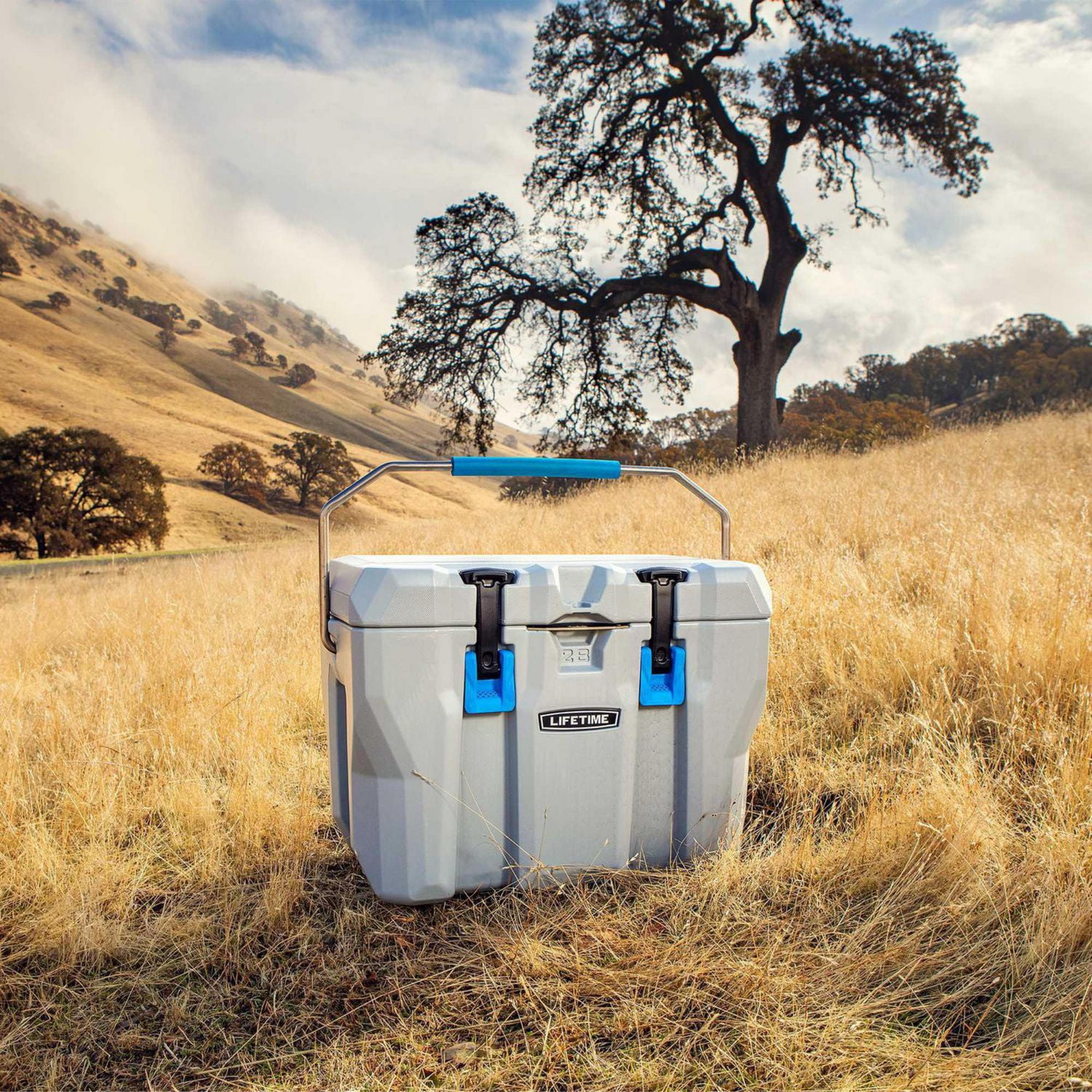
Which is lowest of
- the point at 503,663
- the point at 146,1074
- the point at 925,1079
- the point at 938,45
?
the point at 146,1074

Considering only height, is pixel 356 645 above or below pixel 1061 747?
above

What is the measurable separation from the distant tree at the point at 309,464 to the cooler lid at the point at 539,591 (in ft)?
144

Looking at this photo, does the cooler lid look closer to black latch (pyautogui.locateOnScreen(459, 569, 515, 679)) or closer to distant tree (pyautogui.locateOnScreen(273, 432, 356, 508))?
black latch (pyautogui.locateOnScreen(459, 569, 515, 679))

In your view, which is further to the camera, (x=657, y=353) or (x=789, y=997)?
(x=657, y=353)

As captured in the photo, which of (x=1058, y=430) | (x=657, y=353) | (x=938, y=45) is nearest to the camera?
(x=1058, y=430)

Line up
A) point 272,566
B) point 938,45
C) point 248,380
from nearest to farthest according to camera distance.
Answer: point 272,566, point 938,45, point 248,380

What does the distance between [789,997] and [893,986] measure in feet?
0.88

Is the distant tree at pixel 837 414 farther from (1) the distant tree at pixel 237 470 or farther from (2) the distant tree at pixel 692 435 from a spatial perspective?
(1) the distant tree at pixel 237 470

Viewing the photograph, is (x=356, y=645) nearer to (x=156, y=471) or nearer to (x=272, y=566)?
(x=272, y=566)

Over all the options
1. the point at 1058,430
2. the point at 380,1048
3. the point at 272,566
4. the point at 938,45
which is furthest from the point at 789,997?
the point at 938,45

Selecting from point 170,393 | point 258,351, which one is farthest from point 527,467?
point 258,351

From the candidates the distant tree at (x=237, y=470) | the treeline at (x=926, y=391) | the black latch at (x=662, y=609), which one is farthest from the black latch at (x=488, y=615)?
the distant tree at (x=237, y=470)

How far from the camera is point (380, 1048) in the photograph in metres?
1.58

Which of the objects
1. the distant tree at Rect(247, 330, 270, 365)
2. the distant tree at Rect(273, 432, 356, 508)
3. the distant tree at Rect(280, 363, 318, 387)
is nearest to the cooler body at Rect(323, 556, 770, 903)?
the distant tree at Rect(273, 432, 356, 508)
